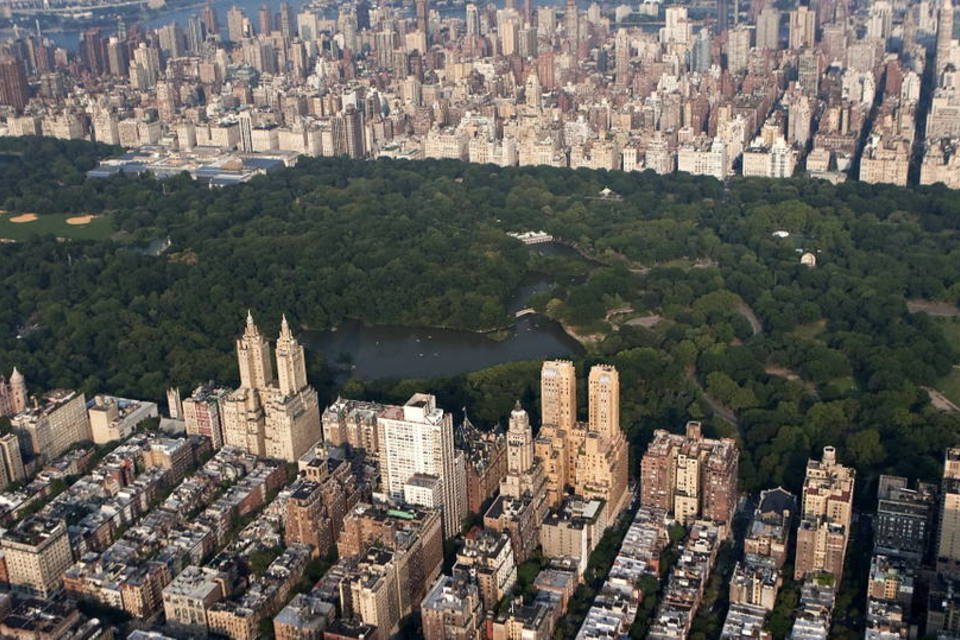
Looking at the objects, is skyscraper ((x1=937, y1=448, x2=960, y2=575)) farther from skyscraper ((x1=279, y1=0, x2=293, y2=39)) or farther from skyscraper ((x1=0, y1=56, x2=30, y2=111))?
skyscraper ((x1=279, y1=0, x2=293, y2=39))

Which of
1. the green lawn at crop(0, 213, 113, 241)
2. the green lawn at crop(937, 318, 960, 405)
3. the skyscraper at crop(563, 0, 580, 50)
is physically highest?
the skyscraper at crop(563, 0, 580, 50)

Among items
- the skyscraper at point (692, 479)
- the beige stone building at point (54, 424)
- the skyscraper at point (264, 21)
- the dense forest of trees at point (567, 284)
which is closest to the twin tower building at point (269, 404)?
the dense forest of trees at point (567, 284)

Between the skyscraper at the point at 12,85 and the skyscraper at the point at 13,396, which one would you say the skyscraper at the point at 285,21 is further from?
the skyscraper at the point at 13,396

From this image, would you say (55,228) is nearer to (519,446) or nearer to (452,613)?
(519,446)

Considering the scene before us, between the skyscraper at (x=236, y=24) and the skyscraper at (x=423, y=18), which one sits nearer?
the skyscraper at (x=423, y=18)

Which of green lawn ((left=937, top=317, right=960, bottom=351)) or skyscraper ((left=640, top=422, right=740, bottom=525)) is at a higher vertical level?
skyscraper ((left=640, top=422, right=740, bottom=525))

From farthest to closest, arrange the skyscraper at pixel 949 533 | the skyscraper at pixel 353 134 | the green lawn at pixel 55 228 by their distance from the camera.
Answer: the skyscraper at pixel 353 134, the green lawn at pixel 55 228, the skyscraper at pixel 949 533

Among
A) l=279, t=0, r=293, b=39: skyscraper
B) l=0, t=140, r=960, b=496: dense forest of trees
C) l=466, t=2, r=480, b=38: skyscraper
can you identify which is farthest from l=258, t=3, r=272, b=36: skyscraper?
l=0, t=140, r=960, b=496: dense forest of trees
